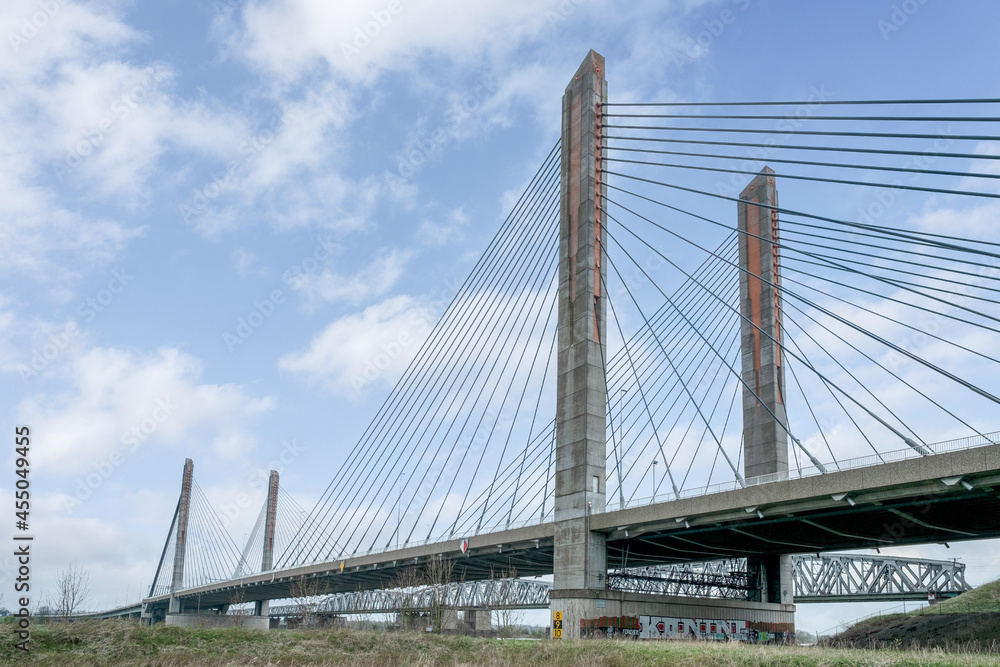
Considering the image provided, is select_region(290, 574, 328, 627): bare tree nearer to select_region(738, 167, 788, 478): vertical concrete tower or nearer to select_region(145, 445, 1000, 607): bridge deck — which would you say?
select_region(145, 445, 1000, 607): bridge deck

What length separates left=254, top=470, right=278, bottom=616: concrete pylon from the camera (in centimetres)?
12250

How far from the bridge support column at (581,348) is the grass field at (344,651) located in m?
7.76

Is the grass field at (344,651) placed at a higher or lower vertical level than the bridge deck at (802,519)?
lower

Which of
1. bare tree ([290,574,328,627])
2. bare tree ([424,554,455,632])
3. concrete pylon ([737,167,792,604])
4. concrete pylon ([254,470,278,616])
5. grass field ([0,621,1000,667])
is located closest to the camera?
grass field ([0,621,1000,667])

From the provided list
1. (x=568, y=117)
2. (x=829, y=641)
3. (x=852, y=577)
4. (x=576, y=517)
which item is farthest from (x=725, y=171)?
(x=852, y=577)

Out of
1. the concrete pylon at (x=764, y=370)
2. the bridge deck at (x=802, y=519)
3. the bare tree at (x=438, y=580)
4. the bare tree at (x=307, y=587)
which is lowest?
the bare tree at (x=307, y=587)

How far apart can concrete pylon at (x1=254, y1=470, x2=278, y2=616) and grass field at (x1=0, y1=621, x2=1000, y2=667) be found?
90.9 m

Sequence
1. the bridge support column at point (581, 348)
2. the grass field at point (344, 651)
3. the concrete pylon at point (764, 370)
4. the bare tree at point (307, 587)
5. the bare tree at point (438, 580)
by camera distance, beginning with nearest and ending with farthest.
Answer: the grass field at point (344, 651)
the bridge support column at point (581, 348)
the concrete pylon at point (764, 370)
the bare tree at point (438, 580)
the bare tree at point (307, 587)

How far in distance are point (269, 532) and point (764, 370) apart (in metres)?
96.8

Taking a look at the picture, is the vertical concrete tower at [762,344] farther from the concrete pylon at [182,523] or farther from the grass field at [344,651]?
the concrete pylon at [182,523]

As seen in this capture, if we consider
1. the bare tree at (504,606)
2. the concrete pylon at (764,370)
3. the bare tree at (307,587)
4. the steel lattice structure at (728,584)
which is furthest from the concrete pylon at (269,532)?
the concrete pylon at (764,370)

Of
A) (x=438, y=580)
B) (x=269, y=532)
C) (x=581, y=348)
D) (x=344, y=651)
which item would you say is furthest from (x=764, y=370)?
(x=269, y=532)

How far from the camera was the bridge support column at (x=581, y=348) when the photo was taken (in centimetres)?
4166

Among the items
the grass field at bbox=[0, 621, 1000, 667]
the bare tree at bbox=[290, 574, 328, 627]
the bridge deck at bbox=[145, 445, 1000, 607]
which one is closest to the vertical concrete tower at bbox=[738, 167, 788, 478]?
the bridge deck at bbox=[145, 445, 1000, 607]
